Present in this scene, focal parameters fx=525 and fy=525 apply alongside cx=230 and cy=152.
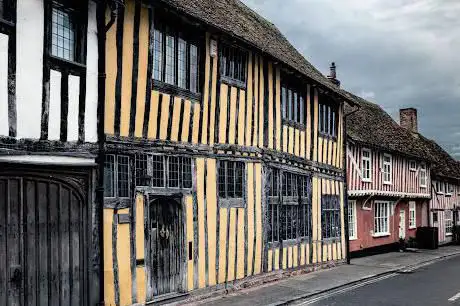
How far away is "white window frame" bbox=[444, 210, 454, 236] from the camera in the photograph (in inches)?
1318

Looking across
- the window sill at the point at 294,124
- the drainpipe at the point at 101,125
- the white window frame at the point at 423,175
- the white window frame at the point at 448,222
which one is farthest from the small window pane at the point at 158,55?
the white window frame at the point at 448,222

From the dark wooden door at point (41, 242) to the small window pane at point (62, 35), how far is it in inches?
80.4

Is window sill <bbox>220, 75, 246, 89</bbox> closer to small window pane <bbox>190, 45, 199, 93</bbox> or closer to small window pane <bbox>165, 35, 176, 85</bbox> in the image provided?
small window pane <bbox>190, 45, 199, 93</bbox>

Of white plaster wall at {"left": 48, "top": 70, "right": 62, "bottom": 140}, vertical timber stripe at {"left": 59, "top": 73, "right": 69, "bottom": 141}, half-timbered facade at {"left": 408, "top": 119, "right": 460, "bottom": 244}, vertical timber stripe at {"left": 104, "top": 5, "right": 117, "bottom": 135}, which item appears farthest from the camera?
half-timbered facade at {"left": 408, "top": 119, "right": 460, "bottom": 244}

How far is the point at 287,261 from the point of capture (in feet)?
50.9

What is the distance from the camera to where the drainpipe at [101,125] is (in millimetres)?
8977

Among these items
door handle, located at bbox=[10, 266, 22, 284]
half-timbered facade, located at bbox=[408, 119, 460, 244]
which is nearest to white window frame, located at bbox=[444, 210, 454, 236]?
half-timbered facade, located at bbox=[408, 119, 460, 244]

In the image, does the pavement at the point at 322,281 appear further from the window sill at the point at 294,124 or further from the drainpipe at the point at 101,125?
the window sill at the point at 294,124

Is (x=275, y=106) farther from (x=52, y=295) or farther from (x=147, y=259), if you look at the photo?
(x=52, y=295)

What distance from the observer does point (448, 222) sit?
34094 mm

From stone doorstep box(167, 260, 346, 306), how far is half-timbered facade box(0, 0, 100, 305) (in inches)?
116

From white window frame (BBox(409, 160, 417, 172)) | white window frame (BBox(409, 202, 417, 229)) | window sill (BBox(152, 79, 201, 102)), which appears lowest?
white window frame (BBox(409, 202, 417, 229))

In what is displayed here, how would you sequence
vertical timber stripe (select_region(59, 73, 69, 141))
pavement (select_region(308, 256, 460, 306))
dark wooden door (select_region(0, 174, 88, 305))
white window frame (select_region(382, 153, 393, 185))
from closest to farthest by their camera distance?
A: dark wooden door (select_region(0, 174, 88, 305)), vertical timber stripe (select_region(59, 73, 69, 141)), pavement (select_region(308, 256, 460, 306)), white window frame (select_region(382, 153, 393, 185))

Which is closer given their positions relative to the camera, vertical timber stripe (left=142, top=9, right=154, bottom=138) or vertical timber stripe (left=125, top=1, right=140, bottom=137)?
vertical timber stripe (left=125, top=1, right=140, bottom=137)
